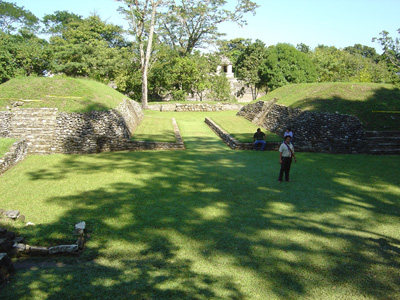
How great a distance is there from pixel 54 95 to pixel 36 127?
2.44 metres

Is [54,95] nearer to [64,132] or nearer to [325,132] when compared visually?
[64,132]

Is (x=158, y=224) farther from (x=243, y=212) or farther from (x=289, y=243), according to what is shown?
(x=289, y=243)

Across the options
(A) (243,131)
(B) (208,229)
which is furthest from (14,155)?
(A) (243,131)


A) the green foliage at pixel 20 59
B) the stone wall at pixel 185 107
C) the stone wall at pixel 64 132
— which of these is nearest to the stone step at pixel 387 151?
the stone wall at pixel 64 132

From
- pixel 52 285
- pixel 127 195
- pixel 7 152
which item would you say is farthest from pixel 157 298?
pixel 7 152

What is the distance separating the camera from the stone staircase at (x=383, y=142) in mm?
13742

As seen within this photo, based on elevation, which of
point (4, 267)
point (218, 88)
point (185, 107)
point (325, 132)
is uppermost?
point (218, 88)

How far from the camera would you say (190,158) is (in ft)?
40.9

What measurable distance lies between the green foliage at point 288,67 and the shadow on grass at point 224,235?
2913 cm

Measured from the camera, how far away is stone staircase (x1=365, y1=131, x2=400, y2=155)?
541 inches

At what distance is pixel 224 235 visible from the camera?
20.0 feet

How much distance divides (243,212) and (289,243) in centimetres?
160

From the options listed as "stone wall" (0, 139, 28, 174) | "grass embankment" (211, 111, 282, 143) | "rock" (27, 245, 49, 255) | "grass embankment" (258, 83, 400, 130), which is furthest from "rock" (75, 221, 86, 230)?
"grass embankment" (258, 83, 400, 130)

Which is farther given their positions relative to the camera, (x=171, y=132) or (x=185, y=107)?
(x=185, y=107)
